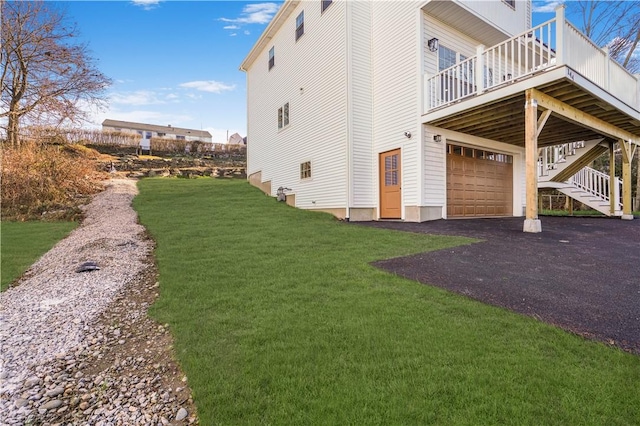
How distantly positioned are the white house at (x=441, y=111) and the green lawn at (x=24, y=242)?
7.04 metres

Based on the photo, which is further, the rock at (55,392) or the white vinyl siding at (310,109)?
the white vinyl siding at (310,109)

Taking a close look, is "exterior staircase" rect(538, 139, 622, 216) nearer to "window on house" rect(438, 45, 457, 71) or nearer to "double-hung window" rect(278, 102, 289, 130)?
"window on house" rect(438, 45, 457, 71)

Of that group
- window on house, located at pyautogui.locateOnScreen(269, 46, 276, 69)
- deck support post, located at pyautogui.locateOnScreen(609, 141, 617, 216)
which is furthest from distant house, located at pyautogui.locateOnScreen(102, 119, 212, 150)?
deck support post, located at pyautogui.locateOnScreen(609, 141, 617, 216)

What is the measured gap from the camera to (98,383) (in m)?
2.17

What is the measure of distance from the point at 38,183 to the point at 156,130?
40378 mm

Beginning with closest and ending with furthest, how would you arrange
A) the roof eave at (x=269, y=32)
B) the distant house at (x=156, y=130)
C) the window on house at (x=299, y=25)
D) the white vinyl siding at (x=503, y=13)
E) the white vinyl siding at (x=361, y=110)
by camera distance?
the white vinyl siding at (x=503, y=13), the white vinyl siding at (x=361, y=110), the window on house at (x=299, y=25), the roof eave at (x=269, y=32), the distant house at (x=156, y=130)

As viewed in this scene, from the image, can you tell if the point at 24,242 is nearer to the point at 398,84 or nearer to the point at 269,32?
the point at 398,84

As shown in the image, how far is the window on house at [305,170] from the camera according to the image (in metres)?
11.3

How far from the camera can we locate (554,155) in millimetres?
12430

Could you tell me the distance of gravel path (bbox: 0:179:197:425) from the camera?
189 centimetres

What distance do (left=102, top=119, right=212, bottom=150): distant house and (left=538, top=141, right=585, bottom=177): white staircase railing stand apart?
133ft

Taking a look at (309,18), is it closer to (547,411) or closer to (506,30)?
(506,30)

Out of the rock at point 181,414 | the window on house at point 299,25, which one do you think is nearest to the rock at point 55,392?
the rock at point 181,414

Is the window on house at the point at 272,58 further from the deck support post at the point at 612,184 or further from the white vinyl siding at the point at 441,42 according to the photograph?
the deck support post at the point at 612,184
